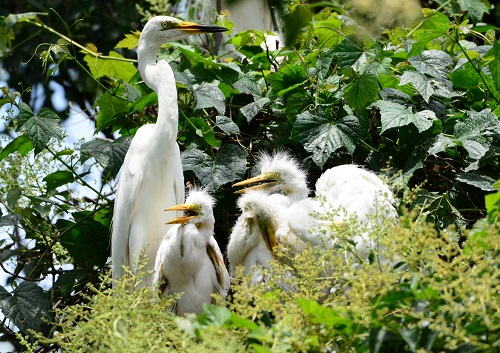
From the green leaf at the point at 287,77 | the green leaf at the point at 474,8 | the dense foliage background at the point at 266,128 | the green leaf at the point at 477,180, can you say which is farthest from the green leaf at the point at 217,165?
the green leaf at the point at 474,8

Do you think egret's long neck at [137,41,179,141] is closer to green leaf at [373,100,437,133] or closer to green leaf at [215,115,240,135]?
green leaf at [215,115,240,135]

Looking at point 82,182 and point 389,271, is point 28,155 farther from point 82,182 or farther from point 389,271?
point 389,271

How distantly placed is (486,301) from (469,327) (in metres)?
0.06

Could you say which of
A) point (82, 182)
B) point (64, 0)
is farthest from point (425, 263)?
point (64, 0)

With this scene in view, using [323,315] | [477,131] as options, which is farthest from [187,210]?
[323,315]

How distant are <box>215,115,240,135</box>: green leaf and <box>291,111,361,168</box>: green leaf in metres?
0.26

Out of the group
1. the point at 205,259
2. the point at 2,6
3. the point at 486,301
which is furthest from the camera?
the point at 2,6

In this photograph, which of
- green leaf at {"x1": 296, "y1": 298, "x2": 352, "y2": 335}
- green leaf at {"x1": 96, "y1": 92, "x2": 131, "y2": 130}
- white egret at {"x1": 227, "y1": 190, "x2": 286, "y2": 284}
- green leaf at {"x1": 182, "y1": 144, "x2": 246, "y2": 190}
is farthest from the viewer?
green leaf at {"x1": 96, "y1": 92, "x2": 131, "y2": 130}

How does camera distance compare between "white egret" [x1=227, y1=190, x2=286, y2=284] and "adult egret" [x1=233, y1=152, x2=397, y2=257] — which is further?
"white egret" [x1=227, y1=190, x2=286, y2=284]

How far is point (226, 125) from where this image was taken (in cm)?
366

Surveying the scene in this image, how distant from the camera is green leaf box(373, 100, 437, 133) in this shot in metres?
3.40

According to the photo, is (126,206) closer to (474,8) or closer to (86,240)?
(86,240)

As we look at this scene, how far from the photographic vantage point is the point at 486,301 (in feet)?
6.13

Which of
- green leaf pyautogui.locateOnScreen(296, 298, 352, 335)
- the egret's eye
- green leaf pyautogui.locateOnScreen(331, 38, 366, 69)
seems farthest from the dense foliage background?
green leaf pyautogui.locateOnScreen(296, 298, 352, 335)
